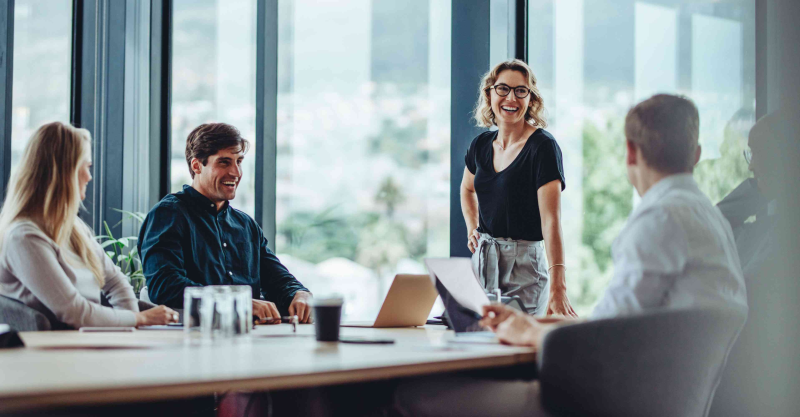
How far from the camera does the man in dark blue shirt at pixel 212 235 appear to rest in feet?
8.63

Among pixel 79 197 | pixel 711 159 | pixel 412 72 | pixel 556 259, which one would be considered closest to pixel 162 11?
pixel 412 72

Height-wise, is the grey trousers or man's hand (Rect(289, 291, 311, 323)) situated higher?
the grey trousers

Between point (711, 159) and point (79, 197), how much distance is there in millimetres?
2207

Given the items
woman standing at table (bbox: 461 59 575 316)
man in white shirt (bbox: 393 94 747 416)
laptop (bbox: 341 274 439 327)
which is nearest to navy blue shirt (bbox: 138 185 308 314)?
laptop (bbox: 341 274 439 327)

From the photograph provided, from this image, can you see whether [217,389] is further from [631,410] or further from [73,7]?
[73,7]

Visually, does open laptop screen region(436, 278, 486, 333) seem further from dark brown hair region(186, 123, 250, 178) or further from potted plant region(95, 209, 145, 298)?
potted plant region(95, 209, 145, 298)

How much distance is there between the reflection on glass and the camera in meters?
3.98

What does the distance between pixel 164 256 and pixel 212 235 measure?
25cm

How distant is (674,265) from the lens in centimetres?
144

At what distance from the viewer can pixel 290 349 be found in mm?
1410

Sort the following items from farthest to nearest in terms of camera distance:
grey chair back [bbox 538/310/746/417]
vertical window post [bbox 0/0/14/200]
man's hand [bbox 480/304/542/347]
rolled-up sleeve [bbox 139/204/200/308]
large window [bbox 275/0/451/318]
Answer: large window [bbox 275/0/451/318], vertical window post [bbox 0/0/14/200], rolled-up sleeve [bbox 139/204/200/308], man's hand [bbox 480/304/542/347], grey chair back [bbox 538/310/746/417]

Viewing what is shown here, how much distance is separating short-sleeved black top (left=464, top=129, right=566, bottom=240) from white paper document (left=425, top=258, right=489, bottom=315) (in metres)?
1.07

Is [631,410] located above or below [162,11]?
below

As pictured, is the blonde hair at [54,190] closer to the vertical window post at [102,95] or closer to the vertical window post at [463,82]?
the vertical window post at [463,82]
